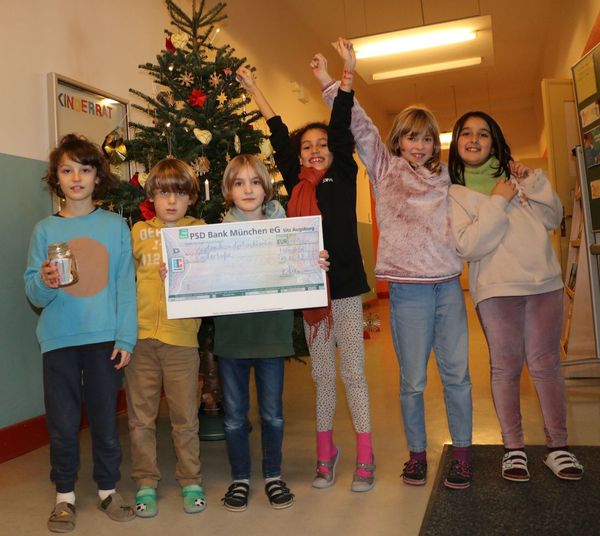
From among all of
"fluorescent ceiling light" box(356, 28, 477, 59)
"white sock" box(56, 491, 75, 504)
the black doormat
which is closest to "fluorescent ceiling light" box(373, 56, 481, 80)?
"fluorescent ceiling light" box(356, 28, 477, 59)

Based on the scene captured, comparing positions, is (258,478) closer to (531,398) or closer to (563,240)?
(531,398)

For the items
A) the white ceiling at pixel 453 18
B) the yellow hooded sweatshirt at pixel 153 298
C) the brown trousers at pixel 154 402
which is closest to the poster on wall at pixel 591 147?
the yellow hooded sweatshirt at pixel 153 298

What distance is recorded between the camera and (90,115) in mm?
3650

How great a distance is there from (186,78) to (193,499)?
209 centimetres

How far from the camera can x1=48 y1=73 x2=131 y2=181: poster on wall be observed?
10.9 ft

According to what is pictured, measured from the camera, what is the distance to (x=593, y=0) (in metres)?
5.69

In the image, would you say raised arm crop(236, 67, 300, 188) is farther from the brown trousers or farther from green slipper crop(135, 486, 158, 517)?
green slipper crop(135, 486, 158, 517)

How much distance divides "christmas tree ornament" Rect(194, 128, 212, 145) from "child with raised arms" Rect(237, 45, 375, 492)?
74cm

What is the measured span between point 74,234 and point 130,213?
2.71ft

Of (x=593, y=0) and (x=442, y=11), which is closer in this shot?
(x=593, y=0)

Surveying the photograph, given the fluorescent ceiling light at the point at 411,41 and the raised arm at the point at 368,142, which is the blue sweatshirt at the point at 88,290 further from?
the fluorescent ceiling light at the point at 411,41

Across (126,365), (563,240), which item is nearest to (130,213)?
(126,365)

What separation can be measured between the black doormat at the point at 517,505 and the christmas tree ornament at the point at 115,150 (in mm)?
2249

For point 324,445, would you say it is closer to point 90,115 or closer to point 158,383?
point 158,383
